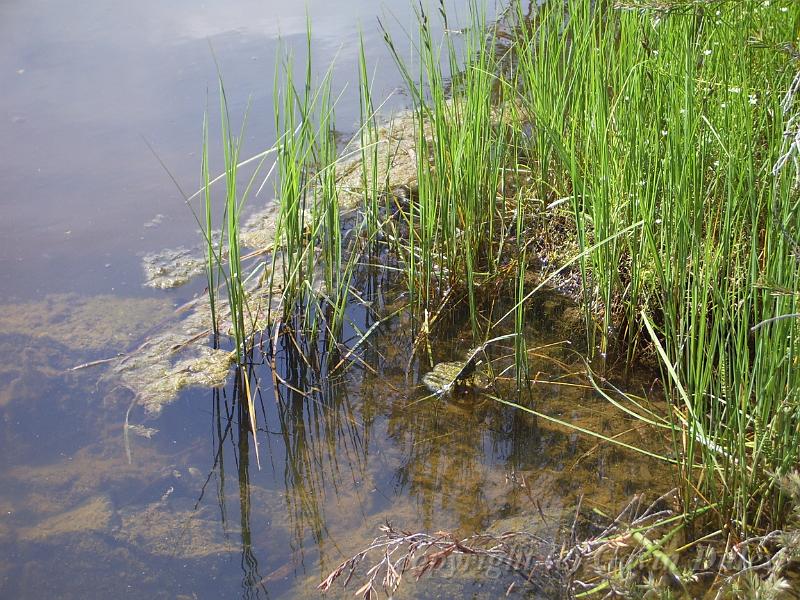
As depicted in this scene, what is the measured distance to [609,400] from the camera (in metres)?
2.12

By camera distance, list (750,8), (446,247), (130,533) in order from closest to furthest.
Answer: (750,8) → (130,533) → (446,247)

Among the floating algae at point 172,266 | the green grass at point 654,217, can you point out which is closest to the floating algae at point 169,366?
the green grass at point 654,217

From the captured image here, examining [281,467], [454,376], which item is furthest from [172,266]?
[454,376]

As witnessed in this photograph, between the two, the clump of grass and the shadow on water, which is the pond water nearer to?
the shadow on water

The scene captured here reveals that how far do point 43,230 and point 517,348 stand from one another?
188 cm

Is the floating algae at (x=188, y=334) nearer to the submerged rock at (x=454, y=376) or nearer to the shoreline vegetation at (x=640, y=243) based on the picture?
the shoreline vegetation at (x=640, y=243)

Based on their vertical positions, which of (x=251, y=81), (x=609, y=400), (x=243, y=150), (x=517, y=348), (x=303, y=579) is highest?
(x=251, y=81)

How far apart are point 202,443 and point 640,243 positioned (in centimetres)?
133

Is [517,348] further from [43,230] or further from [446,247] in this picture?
[43,230]

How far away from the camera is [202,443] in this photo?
2127 millimetres

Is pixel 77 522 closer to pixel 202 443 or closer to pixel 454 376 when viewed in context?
pixel 202 443

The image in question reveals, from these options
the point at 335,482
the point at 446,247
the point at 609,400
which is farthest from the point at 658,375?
the point at 335,482

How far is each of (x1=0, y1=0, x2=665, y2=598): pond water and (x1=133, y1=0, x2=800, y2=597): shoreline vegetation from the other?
3.5 inches

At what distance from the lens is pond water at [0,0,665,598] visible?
70.7 inches
